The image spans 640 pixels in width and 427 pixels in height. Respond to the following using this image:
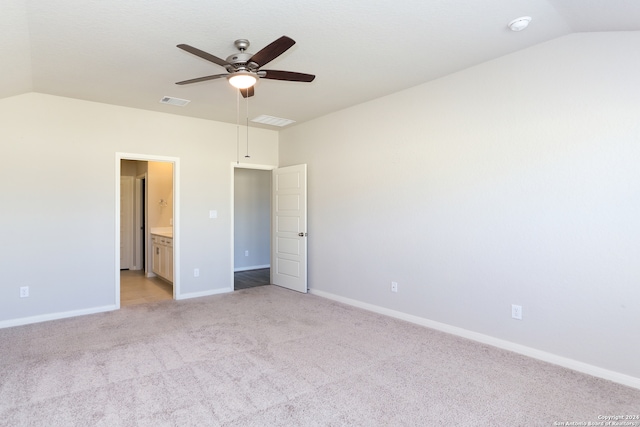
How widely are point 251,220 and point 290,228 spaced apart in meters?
2.45

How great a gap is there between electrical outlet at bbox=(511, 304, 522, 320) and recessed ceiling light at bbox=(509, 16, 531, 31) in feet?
7.54

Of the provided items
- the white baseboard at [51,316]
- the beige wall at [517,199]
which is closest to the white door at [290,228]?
the beige wall at [517,199]

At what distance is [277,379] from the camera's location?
2.60m

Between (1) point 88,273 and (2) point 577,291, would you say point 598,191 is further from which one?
(1) point 88,273

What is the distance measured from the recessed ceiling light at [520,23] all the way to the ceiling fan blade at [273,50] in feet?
5.55

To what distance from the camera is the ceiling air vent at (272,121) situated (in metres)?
5.17

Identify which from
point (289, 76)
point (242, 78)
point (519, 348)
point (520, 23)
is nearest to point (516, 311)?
point (519, 348)

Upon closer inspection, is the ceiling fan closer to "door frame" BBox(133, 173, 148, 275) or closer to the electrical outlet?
the electrical outlet

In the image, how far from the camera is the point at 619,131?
2.58 meters

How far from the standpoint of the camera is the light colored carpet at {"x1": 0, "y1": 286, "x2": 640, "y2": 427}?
215 centimetres

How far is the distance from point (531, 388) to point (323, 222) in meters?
3.30

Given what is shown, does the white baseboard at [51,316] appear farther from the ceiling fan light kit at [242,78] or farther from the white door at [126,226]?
the ceiling fan light kit at [242,78]

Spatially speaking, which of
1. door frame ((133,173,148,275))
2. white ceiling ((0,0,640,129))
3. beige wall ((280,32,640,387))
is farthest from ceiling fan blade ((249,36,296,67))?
door frame ((133,173,148,275))

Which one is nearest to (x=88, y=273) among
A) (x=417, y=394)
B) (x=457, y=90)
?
(x=417, y=394)
